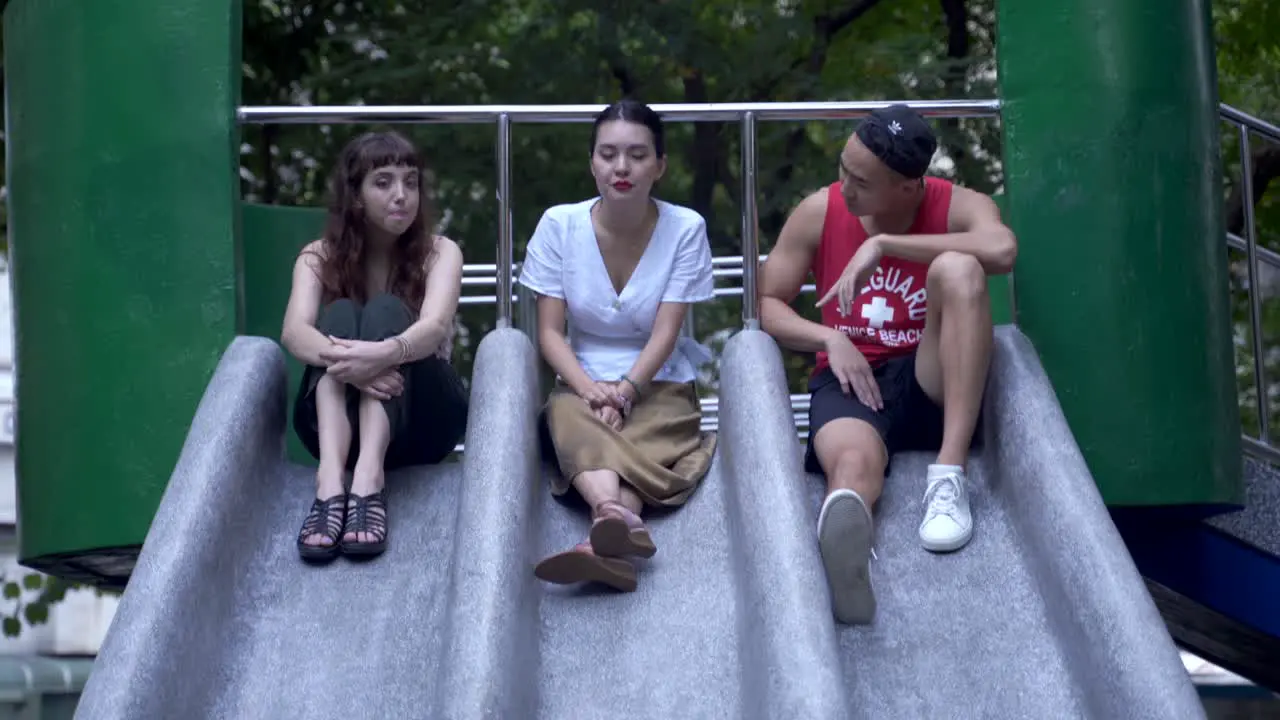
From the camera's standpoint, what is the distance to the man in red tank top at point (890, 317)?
15.7 feet

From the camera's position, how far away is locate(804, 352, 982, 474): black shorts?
5.03m

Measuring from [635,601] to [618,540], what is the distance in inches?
6.7

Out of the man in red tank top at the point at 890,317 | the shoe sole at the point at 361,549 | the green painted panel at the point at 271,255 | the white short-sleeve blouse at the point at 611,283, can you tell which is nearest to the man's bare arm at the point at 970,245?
the man in red tank top at the point at 890,317

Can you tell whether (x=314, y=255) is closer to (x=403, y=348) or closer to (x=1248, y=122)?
(x=403, y=348)

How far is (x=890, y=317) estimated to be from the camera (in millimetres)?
5207

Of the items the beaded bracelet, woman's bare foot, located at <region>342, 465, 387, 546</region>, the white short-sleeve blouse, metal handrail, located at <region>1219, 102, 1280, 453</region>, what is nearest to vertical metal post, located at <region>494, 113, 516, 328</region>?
the white short-sleeve blouse

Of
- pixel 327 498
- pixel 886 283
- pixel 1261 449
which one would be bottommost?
pixel 1261 449

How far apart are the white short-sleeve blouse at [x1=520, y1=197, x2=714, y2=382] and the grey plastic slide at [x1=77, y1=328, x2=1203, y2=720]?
31 cm

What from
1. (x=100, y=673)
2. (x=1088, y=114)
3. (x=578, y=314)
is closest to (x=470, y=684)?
(x=100, y=673)

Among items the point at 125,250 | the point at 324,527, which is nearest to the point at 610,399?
the point at 324,527

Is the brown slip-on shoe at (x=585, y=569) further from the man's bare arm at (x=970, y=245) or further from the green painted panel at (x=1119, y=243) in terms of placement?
the green painted panel at (x=1119, y=243)

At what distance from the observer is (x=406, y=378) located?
5.01m

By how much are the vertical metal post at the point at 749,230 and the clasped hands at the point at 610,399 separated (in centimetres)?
51

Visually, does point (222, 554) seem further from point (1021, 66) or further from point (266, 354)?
point (1021, 66)
